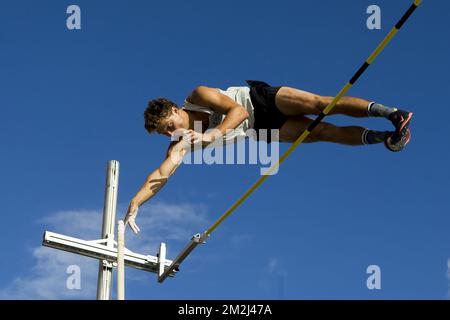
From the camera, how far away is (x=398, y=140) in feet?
20.3

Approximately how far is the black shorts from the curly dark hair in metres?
0.73

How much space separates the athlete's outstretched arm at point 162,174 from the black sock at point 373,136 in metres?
1.54

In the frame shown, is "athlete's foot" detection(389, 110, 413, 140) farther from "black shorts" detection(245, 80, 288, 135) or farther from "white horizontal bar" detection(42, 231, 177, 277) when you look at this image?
"white horizontal bar" detection(42, 231, 177, 277)

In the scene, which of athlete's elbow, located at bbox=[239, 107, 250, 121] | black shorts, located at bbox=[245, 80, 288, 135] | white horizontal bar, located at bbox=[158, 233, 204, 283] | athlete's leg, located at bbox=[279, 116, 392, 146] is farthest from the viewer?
white horizontal bar, located at bbox=[158, 233, 204, 283]

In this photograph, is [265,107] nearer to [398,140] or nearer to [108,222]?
[398,140]

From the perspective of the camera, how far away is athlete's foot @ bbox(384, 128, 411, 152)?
618cm

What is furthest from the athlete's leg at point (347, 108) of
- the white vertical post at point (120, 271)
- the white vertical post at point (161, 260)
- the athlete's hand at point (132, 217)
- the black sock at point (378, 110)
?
the white vertical post at point (161, 260)

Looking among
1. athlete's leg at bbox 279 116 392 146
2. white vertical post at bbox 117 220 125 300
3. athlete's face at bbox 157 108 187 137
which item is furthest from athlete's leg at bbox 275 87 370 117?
white vertical post at bbox 117 220 125 300

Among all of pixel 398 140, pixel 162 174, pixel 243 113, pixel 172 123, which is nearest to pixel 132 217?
pixel 162 174

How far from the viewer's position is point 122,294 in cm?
593
